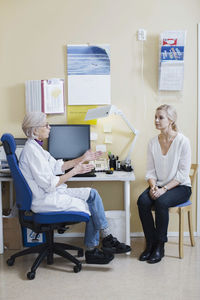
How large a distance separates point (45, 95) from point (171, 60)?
123cm

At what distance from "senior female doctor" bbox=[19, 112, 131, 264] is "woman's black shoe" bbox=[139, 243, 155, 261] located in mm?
240

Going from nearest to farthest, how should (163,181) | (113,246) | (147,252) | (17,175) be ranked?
1. (17,175)
2. (113,246)
3. (147,252)
4. (163,181)

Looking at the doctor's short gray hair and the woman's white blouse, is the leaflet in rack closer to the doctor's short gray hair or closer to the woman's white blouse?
the doctor's short gray hair

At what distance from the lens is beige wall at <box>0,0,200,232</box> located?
3.17m

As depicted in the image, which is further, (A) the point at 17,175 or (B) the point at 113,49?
(B) the point at 113,49

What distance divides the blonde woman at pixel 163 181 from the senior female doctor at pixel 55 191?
0.31 meters

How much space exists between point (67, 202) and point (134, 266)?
2.50 ft

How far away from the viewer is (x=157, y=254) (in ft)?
8.95

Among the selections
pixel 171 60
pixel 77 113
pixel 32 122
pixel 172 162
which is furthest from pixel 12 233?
pixel 171 60

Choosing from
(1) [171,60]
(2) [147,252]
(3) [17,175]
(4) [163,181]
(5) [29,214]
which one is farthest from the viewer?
(1) [171,60]

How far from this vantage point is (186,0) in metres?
3.16

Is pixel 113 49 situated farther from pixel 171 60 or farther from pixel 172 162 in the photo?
pixel 172 162

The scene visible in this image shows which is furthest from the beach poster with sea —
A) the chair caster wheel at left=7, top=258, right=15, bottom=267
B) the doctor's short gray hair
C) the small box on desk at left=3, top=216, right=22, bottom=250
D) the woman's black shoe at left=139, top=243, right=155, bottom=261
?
the chair caster wheel at left=7, top=258, right=15, bottom=267

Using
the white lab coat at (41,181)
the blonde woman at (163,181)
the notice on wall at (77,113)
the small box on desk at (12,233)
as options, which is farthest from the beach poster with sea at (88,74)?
the small box on desk at (12,233)
